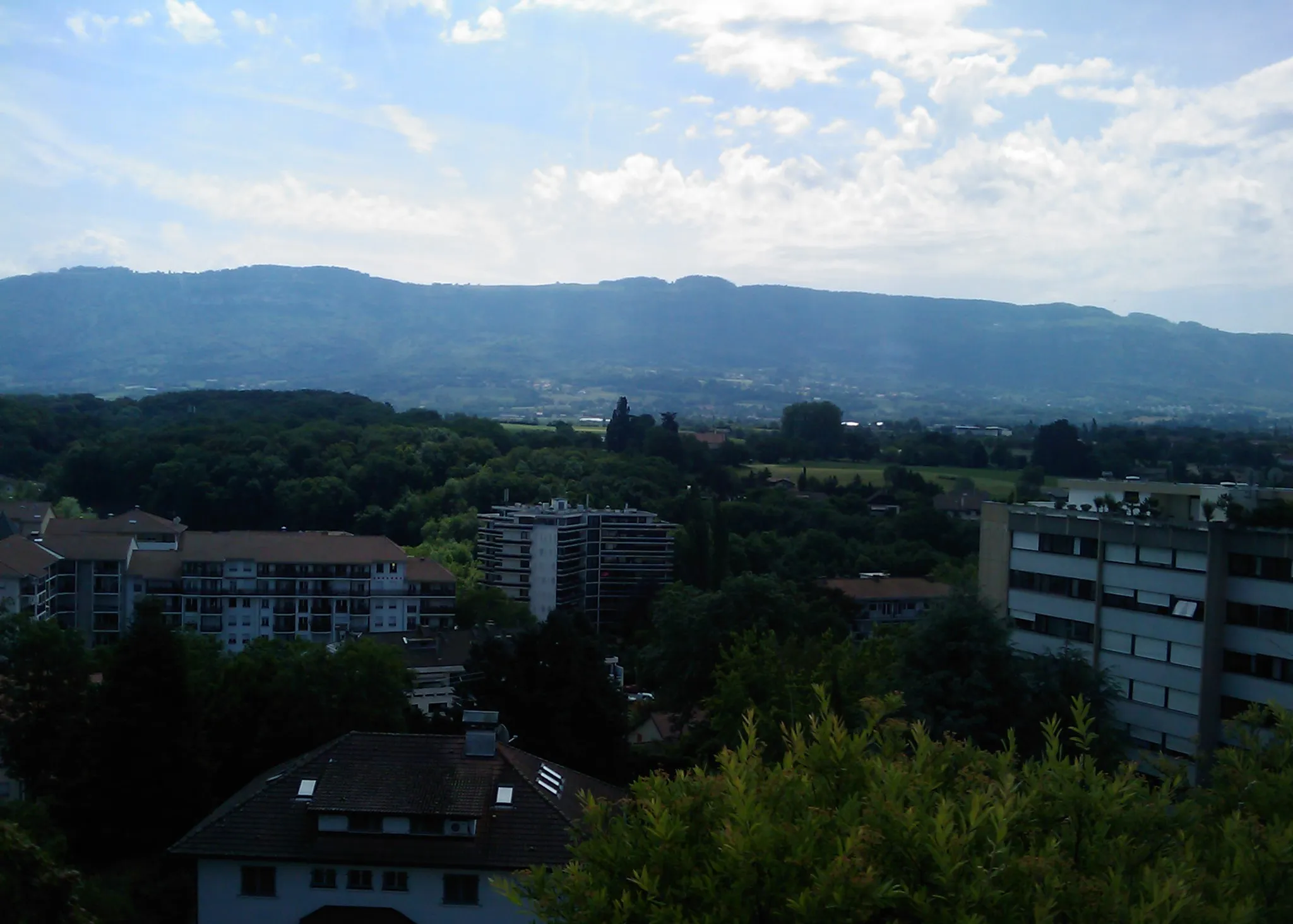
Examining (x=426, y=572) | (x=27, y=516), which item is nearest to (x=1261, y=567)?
(x=426, y=572)

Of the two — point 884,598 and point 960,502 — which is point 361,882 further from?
point 960,502

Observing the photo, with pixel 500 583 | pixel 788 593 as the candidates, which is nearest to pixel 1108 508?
pixel 788 593

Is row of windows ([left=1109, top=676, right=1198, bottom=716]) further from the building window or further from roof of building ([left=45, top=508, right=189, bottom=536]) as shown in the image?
roof of building ([left=45, top=508, right=189, bottom=536])

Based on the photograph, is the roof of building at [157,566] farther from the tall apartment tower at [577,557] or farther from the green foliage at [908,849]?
the green foliage at [908,849]

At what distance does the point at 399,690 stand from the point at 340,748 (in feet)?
19.0

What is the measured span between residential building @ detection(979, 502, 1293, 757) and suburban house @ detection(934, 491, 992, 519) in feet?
126

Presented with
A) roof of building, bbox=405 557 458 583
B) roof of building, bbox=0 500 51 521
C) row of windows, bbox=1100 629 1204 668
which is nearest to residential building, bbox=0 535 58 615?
roof of building, bbox=405 557 458 583

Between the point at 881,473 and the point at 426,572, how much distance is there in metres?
37.0

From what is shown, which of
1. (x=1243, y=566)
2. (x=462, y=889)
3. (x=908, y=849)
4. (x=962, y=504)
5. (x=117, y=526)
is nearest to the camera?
(x=908, y=849)

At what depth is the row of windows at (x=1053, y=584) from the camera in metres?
18.3

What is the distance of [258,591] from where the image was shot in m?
39.8

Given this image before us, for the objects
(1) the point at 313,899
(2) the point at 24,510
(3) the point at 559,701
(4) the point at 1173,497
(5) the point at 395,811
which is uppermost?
(4) the point at 1173,497

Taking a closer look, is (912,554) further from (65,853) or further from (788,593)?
(65,853)

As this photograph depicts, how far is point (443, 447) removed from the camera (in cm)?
6800
